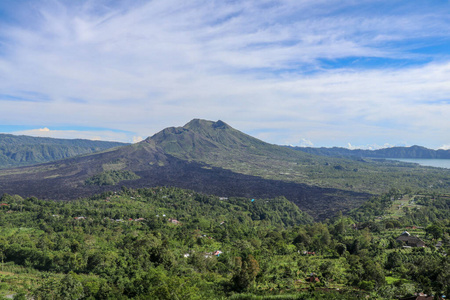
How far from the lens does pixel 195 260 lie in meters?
38.8

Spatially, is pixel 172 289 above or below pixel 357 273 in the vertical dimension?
above

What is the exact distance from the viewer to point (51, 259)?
127ft

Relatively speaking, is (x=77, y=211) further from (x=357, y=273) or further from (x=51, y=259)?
(x=357, y=273)

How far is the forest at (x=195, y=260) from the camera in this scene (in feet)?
88.1

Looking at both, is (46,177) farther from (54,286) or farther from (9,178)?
(54,286)

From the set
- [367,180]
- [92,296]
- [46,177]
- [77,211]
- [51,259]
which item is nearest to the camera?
[92,296]

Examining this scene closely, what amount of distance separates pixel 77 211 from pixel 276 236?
175 ft

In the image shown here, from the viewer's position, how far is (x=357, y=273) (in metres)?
31.5

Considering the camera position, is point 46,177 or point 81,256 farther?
point 46,177

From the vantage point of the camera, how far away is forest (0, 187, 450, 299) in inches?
1057

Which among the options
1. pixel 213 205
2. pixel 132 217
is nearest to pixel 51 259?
pixel 132 217

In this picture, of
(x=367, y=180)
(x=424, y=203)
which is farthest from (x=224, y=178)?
(x=424, y=203)

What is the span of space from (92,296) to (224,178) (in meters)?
163

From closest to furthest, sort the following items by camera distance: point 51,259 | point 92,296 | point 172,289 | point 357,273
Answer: point 172,289, point 92,296, point 357,273, point 51,259
